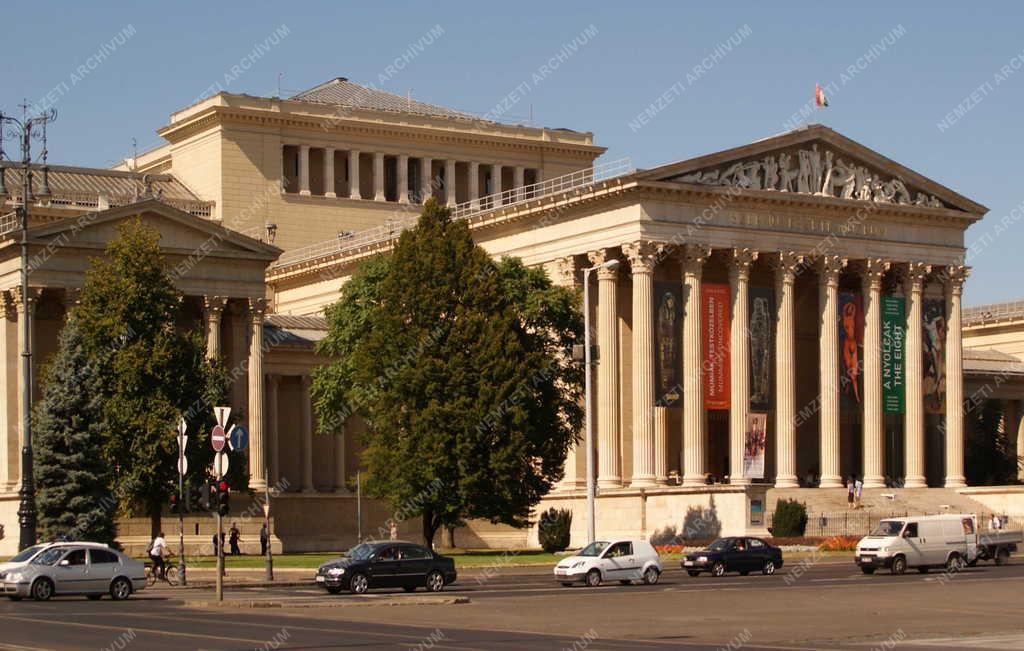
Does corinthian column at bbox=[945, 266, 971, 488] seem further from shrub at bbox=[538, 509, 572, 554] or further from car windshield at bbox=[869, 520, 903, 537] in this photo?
car windshield at bbox=[869, 520, 903, 537]

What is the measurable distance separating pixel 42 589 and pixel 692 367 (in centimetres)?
4458

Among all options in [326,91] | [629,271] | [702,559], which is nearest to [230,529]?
[629,271]

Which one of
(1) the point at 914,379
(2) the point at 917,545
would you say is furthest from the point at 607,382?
(2) the point at 917,545

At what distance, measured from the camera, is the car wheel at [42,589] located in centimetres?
5406

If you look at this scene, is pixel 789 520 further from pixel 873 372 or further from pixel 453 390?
pixel 453 390

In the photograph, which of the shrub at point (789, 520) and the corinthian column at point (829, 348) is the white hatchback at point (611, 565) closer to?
the shrub at point (789, 520)

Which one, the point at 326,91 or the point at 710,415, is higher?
the point at 326,91

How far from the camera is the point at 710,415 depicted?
10238 cm

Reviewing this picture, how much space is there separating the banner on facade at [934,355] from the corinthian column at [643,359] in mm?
19708

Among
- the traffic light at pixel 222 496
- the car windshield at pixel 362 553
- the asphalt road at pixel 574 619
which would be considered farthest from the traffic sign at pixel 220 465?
the car windshield at pixel 362 553

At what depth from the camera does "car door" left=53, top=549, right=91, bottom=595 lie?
5453cm

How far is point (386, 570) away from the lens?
5788 cm

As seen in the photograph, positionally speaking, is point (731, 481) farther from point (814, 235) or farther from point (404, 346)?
point (404, 346)

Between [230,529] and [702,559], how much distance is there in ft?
100
